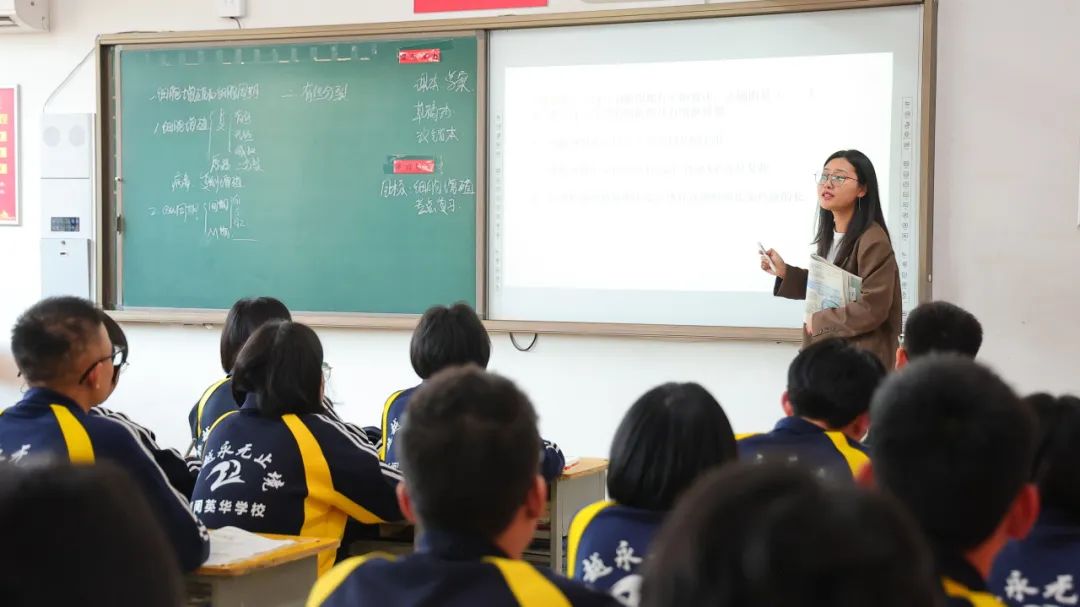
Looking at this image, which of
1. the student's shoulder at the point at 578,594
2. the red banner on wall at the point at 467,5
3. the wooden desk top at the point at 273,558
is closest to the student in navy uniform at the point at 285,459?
the wooden desk top at the point at 273,558

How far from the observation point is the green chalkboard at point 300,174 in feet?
15.4

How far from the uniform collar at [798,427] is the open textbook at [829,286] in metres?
1.28

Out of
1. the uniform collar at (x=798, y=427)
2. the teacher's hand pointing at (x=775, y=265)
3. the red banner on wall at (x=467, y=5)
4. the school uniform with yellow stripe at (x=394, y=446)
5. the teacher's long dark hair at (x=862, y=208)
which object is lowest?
the school uniform with yellow stripe at (x=394, y=446)

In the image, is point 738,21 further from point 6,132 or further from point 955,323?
point 6,132

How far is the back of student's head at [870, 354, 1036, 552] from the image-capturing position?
112 centimetres

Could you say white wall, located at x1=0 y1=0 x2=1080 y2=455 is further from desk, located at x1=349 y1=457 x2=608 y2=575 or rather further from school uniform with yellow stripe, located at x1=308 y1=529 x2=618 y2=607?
school uniform with yellow stripe, located at x1=308 y1=529 x2=618 y2=607

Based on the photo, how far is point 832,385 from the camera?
2279 millimetres

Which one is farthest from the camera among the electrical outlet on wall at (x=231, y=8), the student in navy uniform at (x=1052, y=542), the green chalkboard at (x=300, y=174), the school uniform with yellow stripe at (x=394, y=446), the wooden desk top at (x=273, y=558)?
the electrical outlet on wall at (x=231, y=8)

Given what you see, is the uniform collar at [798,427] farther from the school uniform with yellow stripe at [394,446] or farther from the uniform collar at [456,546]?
the uniform collar at [456,546]

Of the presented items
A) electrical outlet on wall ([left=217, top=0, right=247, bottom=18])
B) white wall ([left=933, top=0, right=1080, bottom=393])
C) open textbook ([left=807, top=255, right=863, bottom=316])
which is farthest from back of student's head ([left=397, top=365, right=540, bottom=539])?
electrical outlet on wall ([left=217, top=0, right=247, bottom=18])

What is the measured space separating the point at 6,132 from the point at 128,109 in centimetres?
69

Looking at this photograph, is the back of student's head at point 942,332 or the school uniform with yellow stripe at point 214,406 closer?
the back of student's head at point 942,332

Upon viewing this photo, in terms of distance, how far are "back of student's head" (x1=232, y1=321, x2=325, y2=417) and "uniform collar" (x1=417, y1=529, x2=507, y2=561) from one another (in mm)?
1359

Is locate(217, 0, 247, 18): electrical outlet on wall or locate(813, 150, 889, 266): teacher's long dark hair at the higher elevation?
locate(217, 0, 247, 18): electrical outlet on wall
